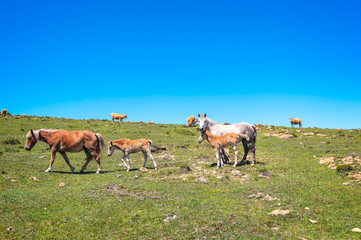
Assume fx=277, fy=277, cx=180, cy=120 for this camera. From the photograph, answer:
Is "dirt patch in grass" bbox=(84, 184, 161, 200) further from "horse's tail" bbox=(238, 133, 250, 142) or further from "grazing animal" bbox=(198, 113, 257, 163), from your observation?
"horse's tail" bbox=(238, 133, 250, 142)

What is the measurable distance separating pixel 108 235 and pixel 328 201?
9.89 meters

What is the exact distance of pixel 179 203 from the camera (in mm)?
12875

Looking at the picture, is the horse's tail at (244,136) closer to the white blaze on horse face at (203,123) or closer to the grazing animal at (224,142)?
the grazing animal at (224,142)

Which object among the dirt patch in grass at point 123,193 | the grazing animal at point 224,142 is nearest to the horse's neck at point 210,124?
the grazing animal at point 224,142

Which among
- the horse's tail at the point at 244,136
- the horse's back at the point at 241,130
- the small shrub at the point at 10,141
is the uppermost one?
the horse's back at the point at 241,130

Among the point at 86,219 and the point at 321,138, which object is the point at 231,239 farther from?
the point at 321,138

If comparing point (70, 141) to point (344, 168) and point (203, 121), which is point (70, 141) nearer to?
point (203, 121)

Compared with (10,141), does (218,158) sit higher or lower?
lower

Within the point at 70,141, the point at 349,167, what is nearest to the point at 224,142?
the point at 349,167

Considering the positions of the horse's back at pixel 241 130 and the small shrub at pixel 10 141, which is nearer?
the horse's back at pixel 241 130

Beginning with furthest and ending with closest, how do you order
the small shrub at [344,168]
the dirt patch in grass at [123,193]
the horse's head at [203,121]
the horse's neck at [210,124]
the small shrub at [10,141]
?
1. the small shrub at [10,141]
2. the horse's neck at [210,124]
3. the horse's head at [203,121]
4. the small shrub at [344,168]
5. the dirt patch in grass at [123,193]

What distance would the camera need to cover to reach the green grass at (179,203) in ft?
32.7

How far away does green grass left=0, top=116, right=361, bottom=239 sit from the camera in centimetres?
995

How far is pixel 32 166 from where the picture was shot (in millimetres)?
21656
